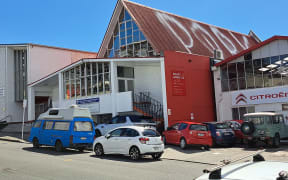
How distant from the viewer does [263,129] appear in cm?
1598

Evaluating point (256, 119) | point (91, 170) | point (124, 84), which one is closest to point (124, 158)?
point (91, 170)

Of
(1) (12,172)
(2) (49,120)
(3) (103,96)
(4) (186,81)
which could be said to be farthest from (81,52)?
(1) (12,172)

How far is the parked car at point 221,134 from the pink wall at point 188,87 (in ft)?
13.0

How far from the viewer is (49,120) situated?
16.6 meters

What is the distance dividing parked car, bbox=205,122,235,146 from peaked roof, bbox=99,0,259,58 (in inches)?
367

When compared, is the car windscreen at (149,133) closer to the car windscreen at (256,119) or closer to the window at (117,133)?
the window at (117,133)

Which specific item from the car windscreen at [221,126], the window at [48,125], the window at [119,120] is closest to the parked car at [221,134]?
the car windscreen at [221,126]

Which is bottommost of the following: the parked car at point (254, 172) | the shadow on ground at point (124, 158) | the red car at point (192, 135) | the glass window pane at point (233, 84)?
the shadow on ground at point (124, 158)

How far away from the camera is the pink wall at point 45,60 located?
3466 cm

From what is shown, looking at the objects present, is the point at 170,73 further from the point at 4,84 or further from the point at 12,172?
the point at 4,84

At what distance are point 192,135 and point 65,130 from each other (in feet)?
21.8

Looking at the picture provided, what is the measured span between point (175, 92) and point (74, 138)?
878 centimetres

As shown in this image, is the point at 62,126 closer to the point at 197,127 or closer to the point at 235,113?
the point at 197,127

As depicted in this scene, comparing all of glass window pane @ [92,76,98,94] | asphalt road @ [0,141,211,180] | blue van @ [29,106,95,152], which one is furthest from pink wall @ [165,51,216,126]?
asphalt road @ [0,141,211,180]
